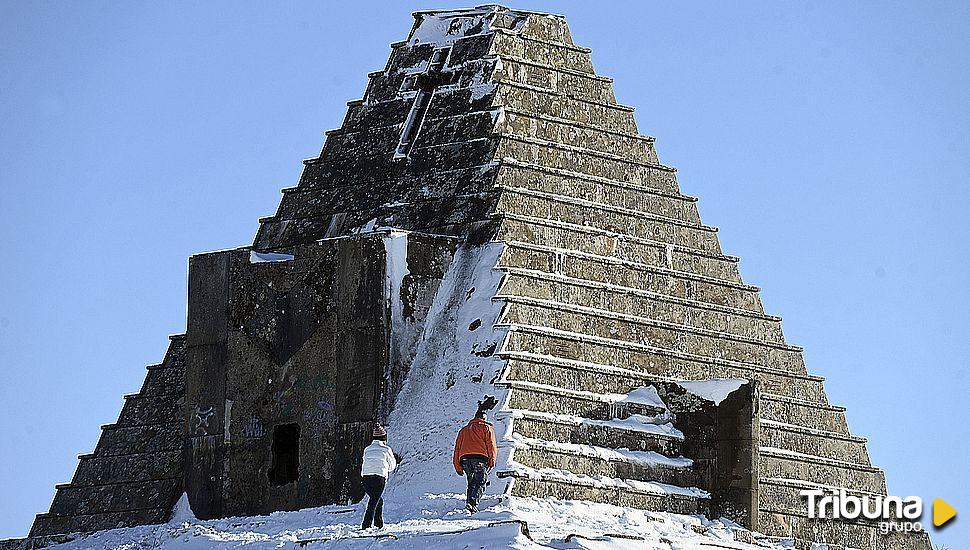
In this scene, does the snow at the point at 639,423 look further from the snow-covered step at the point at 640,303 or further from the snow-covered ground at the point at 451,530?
the snow-covered step at the point at 640,303

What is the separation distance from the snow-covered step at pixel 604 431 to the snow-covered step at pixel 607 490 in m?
0.67

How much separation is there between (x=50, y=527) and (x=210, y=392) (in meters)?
5.25

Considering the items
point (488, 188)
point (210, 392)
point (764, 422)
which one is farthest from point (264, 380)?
point (764, 422)

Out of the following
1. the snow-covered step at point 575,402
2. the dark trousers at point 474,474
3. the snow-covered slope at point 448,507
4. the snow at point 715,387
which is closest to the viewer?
the snow-covered slope at point 448,507

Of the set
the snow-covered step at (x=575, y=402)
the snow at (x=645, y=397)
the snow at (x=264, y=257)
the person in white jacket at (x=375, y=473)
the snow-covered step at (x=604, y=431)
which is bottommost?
the person in white jacket at (x=375, y=473)

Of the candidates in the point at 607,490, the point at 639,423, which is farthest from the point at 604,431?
the point at 607,490

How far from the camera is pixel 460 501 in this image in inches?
1405

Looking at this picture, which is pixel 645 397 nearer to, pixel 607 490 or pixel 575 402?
pixel 575 402

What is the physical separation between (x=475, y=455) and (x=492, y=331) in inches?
176

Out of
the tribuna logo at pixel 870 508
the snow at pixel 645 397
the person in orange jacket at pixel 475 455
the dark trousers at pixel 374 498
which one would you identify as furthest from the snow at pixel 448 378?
the tribuna logo at pixel 870 508

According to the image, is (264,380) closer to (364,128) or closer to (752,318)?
(364,128)

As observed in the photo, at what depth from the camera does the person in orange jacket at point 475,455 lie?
34.2 meters

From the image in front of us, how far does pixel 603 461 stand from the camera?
125 ft

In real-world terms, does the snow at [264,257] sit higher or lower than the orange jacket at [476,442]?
higher
